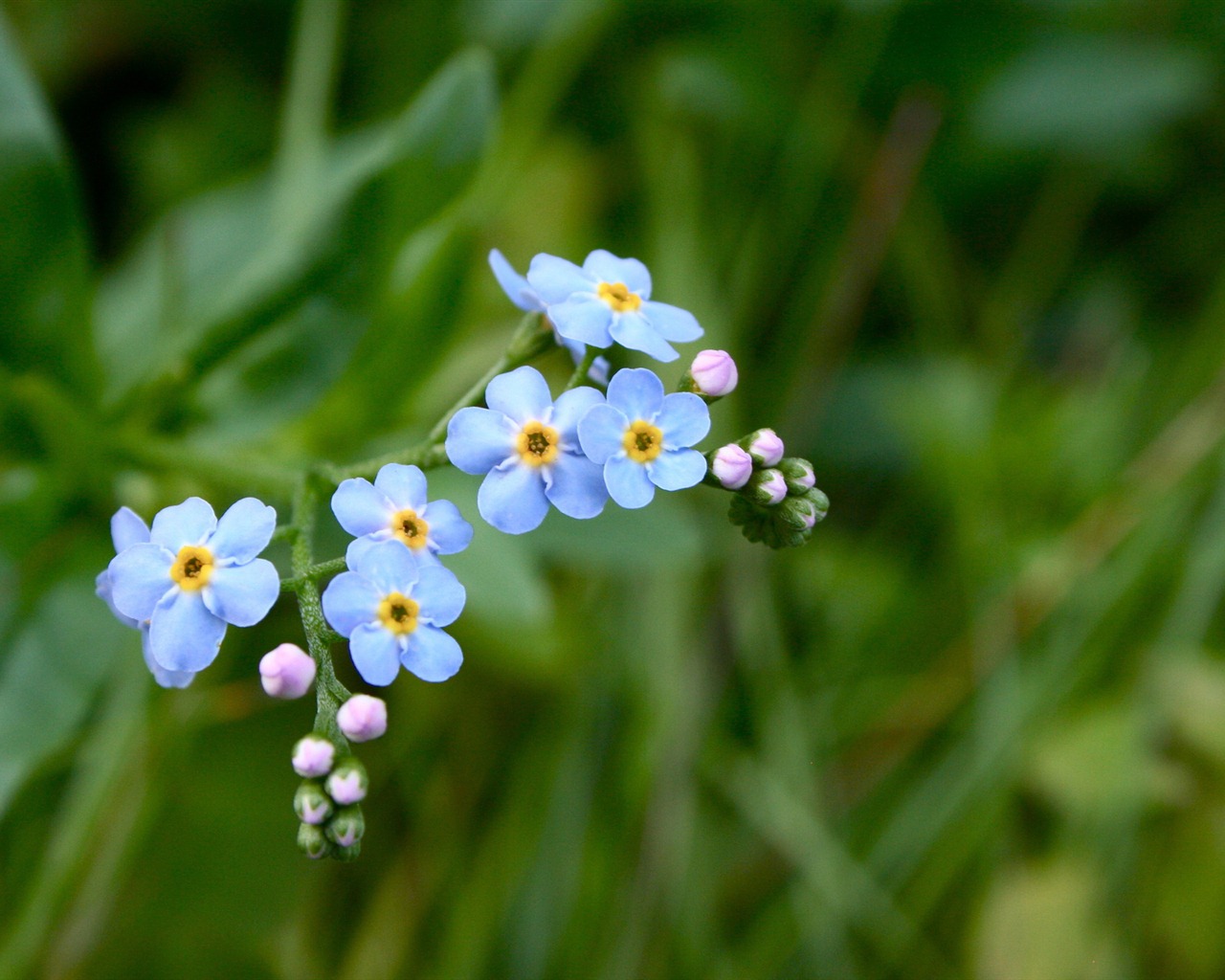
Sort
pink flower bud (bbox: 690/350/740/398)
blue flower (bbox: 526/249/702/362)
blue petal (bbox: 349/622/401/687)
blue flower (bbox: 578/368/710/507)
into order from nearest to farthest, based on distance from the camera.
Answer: blue petal (bbox: 349/622/401/687)
blue flower (bbox: 578/368/710/507)
blue flower (bbox: 526/249/702/362)
pink flower bud (bbox: 690/350/740/398)

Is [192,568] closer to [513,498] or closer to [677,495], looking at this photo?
[513,498]

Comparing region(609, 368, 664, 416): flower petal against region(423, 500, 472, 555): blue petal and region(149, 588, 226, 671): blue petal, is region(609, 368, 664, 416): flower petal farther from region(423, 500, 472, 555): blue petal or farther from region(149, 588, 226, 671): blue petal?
region(149, 588, 226, 671): blue petal

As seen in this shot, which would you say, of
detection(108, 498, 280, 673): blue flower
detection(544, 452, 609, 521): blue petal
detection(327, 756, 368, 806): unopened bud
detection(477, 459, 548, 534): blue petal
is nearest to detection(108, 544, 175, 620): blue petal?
detection(108, 498, 280, 673): blue flower

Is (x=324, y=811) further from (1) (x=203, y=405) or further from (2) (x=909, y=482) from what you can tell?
(2) (x=909, y=482)

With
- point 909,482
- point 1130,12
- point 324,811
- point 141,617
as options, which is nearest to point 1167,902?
point 909,482

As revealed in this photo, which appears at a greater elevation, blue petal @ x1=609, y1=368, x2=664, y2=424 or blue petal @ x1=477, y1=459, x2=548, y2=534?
blue petal @ x1=609, y1=368, x2=664, y2=424

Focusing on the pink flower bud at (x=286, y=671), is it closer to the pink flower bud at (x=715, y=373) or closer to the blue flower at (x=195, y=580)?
the blue flower at (x=195, y=580)

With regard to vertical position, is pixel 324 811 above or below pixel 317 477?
below

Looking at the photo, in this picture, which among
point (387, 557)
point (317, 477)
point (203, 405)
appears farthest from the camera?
point (203, 405)
